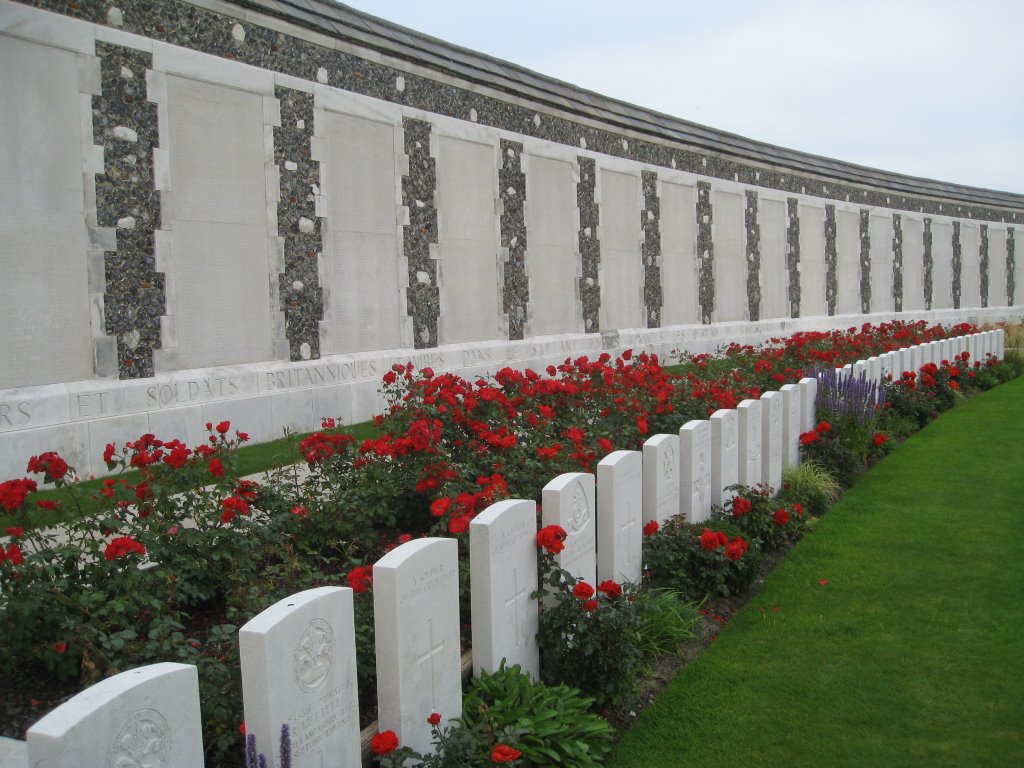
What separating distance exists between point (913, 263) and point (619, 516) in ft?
87.3

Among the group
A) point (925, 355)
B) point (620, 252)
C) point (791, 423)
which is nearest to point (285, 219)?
point (791, 423)

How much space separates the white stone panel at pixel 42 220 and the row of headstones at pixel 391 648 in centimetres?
519

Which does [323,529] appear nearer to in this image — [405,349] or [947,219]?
[405,349]

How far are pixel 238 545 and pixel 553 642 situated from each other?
164cm

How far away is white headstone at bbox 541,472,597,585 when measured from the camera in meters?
4.48

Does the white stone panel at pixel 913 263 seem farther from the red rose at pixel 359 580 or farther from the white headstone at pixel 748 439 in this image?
the red rose at pixel 359 580

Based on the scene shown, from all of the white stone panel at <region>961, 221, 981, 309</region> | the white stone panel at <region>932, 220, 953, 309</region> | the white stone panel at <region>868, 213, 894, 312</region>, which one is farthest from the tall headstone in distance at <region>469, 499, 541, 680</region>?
the white stone panel at <region>961, 221, 981, 309</region>

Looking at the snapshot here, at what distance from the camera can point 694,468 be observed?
635cm

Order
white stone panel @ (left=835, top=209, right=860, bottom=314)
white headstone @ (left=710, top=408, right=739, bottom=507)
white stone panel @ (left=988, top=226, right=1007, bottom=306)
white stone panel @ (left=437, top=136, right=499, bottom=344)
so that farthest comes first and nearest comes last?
→ 1. white stone panel @ (left=988, top=226, right=1007, bottom=306)
2. white stone panel @ (left=835, top=209, right=860, bottom=314)
3. white stone panel @ (left=437, top=136, right=499, bottom=344)
4. white headstone @ (left=710, top=408, right=739, bottom=507)

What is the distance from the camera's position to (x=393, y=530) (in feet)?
19.1

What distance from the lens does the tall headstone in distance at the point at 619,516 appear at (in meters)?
5.09

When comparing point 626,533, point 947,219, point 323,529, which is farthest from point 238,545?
point 947,219

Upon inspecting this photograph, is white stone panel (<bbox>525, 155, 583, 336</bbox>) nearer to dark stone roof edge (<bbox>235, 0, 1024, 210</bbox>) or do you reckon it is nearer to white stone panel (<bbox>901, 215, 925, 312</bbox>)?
dark stone roof edge (<bbox>235, 0, 1024, 210</bbox>)

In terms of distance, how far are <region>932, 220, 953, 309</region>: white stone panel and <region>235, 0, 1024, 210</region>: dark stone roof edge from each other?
3.04 meters
